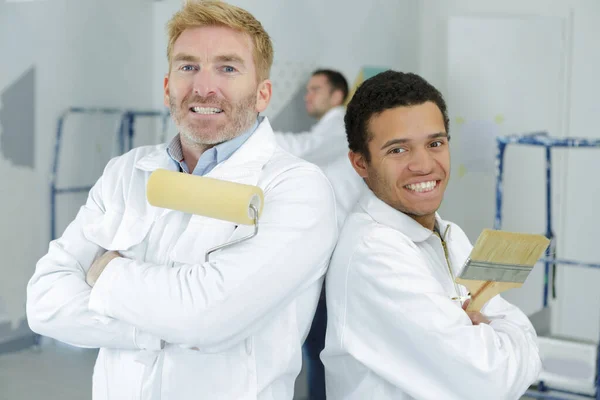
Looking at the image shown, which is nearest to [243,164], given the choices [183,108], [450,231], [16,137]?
[183,108]

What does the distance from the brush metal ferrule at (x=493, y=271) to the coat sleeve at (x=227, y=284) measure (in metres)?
0.26

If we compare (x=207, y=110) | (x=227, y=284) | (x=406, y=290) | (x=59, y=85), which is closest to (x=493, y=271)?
(x=406, y=290)

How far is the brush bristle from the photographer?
4.07 ft

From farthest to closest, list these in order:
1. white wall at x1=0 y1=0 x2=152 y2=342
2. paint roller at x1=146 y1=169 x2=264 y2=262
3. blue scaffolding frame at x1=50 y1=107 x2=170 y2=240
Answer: blue scaffolding frame at x1=50 y1=107 x2=170 y2=240
white wall at x1=0 y1=0 x2=152 y2=342
paint roller at x1=146 y1=169 x2=264 y2=262

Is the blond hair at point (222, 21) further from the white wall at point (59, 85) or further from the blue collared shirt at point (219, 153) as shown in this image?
the white wall at point (59, 85)

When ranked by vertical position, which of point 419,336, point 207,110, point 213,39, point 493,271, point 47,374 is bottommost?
point 47,374

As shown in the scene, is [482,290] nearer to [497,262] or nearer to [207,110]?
[497,262]

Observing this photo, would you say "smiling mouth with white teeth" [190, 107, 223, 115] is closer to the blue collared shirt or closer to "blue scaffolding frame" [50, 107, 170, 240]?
the blue collared shirt

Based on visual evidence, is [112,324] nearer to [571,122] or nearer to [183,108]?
[183,108]

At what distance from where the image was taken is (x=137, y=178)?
4.91 feet

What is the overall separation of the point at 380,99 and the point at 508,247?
1.23 feet


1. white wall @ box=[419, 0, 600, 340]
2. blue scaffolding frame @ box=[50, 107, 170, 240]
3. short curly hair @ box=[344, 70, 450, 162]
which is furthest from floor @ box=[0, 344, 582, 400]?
short curly hair @ box=[344, 70, 450, 162]

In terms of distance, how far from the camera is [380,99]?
4.60ft

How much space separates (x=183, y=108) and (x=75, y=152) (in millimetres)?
3222
